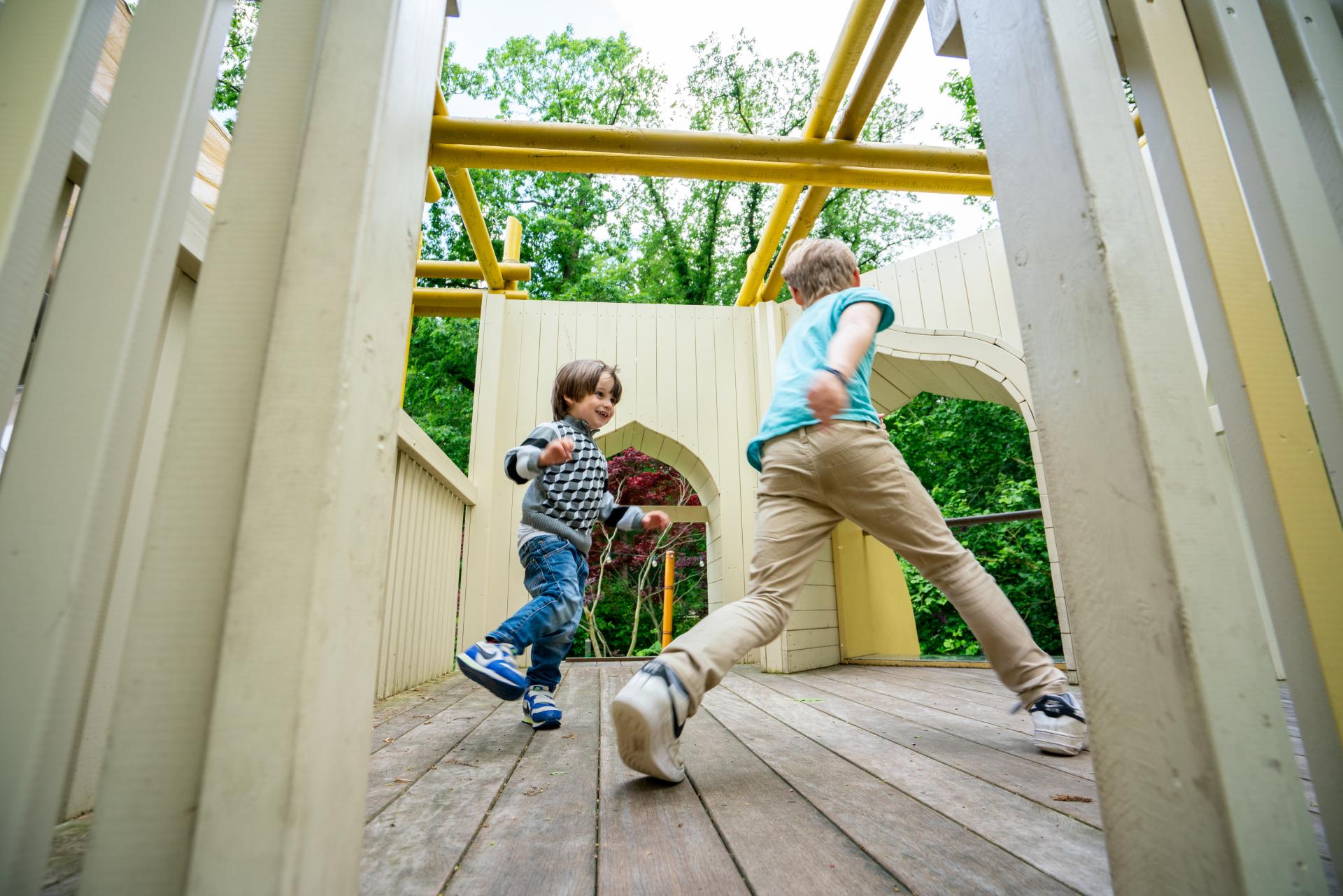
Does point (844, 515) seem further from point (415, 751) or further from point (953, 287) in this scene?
point (953, 287)

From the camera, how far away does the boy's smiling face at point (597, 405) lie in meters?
2.43

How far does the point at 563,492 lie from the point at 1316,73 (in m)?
2.00

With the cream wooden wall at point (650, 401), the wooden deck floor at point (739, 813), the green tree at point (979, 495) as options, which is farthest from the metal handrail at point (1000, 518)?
the green tree at point (979, 495)

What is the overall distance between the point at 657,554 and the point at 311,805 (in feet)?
31.6

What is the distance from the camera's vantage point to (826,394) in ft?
4.37

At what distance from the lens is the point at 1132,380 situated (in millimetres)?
619

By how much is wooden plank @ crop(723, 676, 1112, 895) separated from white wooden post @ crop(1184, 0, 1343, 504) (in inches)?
22.2

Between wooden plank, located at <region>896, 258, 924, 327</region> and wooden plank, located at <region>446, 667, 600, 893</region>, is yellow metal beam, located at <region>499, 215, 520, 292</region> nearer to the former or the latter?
wooden plank, located at <region>896, 258, 924, 327</region>

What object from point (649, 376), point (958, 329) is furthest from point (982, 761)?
point (649, 376)

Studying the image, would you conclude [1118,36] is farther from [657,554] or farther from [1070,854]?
[657,554]

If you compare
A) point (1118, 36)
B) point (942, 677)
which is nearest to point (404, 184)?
point (1118, 36)

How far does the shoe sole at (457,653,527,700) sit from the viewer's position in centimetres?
187

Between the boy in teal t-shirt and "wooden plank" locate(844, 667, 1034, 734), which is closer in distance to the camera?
the boy in teal t-shirt

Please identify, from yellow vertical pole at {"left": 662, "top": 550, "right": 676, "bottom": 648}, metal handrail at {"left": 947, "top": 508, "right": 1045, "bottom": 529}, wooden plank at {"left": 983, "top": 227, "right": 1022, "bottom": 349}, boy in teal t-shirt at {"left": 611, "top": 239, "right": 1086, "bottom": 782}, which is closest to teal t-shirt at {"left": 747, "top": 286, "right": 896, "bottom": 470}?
boy in teal t-shirt at {"left": 611, "top": 239, "right": 1086, "bottom": 782}
